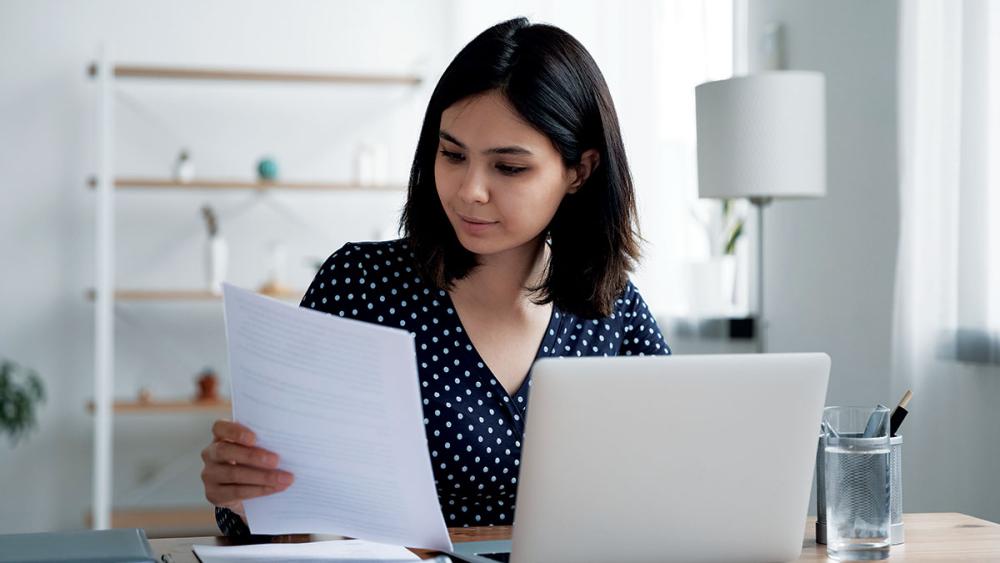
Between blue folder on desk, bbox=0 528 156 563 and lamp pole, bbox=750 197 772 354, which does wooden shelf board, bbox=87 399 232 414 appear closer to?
lamp pole, bbox=750 197 772 354

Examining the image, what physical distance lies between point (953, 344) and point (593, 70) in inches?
45.8

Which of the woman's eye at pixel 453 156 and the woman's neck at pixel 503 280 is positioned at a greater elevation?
the woman's eye at pixel 453 156

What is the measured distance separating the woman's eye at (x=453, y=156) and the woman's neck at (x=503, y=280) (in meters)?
0.20

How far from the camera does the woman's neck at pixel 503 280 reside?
164cm

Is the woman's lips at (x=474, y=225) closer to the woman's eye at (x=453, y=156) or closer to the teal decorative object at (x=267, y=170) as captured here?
the woman's eye at (x=453, y=156)

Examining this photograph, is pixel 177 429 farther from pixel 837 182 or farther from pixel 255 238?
pixel 837 182

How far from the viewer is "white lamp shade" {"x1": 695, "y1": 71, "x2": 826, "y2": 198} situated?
2.58m

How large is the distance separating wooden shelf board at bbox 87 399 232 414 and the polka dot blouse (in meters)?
2.38

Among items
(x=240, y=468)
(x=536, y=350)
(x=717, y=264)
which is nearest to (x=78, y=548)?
(x=240, y=468)

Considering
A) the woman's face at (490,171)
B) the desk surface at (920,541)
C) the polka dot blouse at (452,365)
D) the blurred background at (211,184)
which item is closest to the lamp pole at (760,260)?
the blurred background at (211,184)

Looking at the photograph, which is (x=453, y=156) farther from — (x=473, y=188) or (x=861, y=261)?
(x=861, y=261)

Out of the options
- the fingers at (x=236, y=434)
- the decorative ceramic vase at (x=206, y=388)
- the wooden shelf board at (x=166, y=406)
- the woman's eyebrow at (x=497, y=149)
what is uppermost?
the woman's eyebrow at (x=497, y=149)

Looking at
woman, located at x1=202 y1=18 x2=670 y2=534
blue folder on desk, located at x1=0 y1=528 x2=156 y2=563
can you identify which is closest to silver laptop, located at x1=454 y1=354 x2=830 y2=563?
blue folder on desk, located at x1=0 y1=528 x2=156 y2=563

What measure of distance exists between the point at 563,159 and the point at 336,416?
65cm
